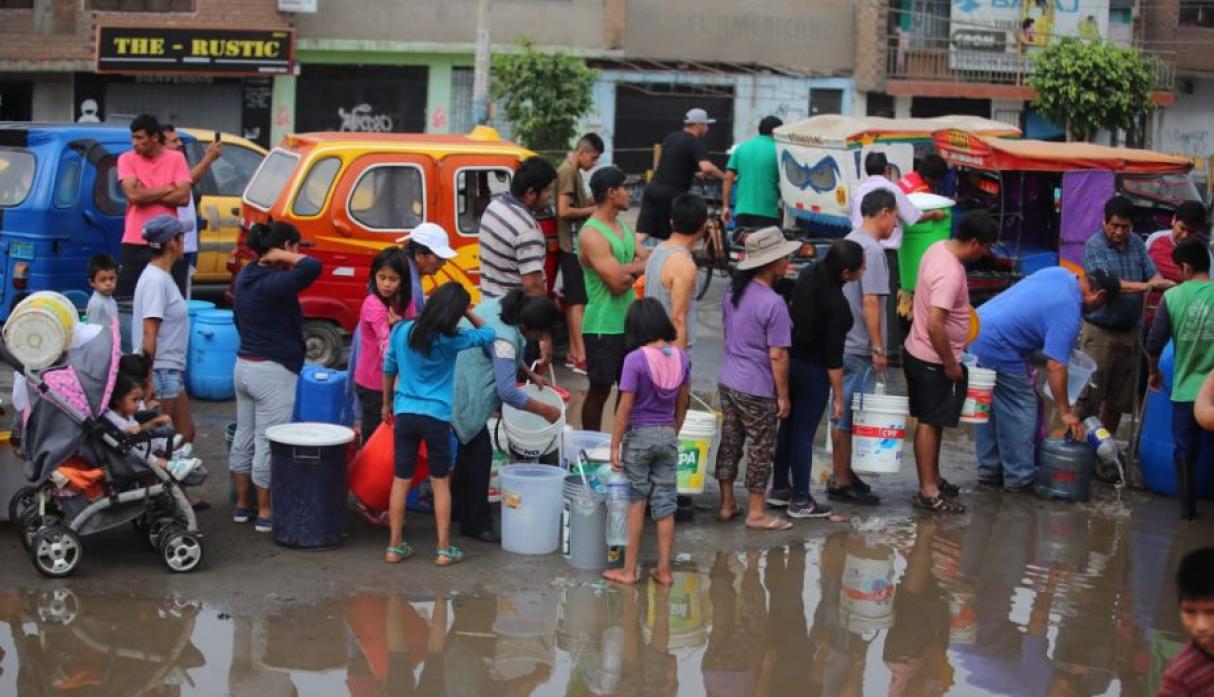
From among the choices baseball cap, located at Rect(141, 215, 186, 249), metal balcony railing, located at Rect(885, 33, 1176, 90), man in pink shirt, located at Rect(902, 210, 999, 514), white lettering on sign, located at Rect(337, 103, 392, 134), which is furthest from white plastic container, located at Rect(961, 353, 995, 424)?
metal balcony railing, located at Rect(885, 33, 1176, 90)

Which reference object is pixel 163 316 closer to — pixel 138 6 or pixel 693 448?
pixel 693 448

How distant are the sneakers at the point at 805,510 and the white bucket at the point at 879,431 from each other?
15.1 inches

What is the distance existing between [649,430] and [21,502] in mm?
3169

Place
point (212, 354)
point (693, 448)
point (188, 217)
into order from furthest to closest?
1. point (188, 217)
2. point (212, 354)
3. point (693, 448)

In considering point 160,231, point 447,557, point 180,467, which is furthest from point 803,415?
point 160,231

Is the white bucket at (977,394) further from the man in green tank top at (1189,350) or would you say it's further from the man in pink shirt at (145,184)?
the man in pink shirt at (145,184)

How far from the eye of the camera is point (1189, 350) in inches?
379

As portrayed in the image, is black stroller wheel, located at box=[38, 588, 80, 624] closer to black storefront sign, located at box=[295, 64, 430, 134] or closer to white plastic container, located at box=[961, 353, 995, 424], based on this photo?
white plastic container, located at box=[961, 353, 995, 424]

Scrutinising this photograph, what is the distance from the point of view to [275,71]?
2889 cm

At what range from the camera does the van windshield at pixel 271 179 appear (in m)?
12.5

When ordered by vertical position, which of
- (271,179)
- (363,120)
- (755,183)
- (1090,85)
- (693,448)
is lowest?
(693,448)

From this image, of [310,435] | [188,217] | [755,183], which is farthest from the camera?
[755,183]

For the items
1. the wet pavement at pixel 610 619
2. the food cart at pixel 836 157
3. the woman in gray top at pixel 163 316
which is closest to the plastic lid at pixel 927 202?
the wet pavement at pixel 610 619

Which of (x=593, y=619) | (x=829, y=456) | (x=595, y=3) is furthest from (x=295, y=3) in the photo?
(x=593, y=619)
